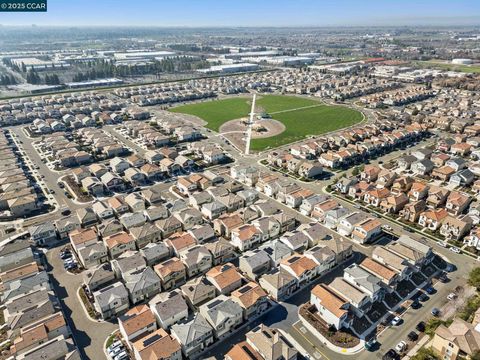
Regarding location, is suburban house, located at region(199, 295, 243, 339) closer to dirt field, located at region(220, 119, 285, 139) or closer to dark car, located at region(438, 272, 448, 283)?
dark car, located at region(438, 272, 448, 283)

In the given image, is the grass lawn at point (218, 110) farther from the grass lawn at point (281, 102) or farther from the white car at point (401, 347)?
the white car at point (401, 347)

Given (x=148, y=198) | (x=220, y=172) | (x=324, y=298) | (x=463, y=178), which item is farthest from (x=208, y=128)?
(x=324, y=298)

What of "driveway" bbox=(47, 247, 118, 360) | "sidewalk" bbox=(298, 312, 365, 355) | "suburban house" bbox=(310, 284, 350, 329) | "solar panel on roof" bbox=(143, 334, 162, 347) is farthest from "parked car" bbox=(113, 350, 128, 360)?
"suburban house" bbox=(310, 284, 350, 329)

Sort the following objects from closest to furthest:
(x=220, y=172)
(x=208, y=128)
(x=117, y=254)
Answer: (x=117, y=254) < (x=220, y=172) < (x=208, y=128)

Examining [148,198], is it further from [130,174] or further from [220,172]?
[220,172]

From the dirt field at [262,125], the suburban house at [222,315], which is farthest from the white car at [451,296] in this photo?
the dirt field at [262,125]

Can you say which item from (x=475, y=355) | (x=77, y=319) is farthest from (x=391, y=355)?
(x=77, y=319)
